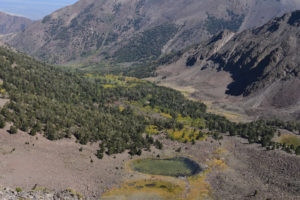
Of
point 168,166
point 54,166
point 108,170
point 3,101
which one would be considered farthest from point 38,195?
point 3,101

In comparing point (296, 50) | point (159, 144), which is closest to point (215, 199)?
point (159, 144)

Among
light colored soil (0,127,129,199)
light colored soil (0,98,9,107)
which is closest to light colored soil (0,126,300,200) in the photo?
light colored soil (0,127,129,199)

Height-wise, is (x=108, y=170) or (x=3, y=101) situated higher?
(x=3, y=101)

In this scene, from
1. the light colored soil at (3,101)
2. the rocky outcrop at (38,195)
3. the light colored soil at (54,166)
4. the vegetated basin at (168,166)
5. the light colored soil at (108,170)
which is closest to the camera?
the rocky outcrop at (38,195)

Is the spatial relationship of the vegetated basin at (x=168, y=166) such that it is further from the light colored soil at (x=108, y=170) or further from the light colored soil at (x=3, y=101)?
the light colored soil at (x=3, y=101)

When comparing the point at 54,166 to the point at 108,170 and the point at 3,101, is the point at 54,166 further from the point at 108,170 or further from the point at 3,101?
the point at 3,101

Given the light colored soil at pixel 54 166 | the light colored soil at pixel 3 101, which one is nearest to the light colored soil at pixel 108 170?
the light colored soil at pixel 54 166

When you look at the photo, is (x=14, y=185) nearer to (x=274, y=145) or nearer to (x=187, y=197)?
(x=187, y=197)

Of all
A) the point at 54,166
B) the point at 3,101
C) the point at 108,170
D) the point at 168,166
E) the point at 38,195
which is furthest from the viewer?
the point at 3,101

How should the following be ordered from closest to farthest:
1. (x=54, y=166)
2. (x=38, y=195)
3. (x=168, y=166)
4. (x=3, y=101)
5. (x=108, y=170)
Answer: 1. (x=38, y=195)
2. (x=54, y=166)
3. (x=108, y=170)
4. (x=168, y=166)
5. (x=3, y=101)
